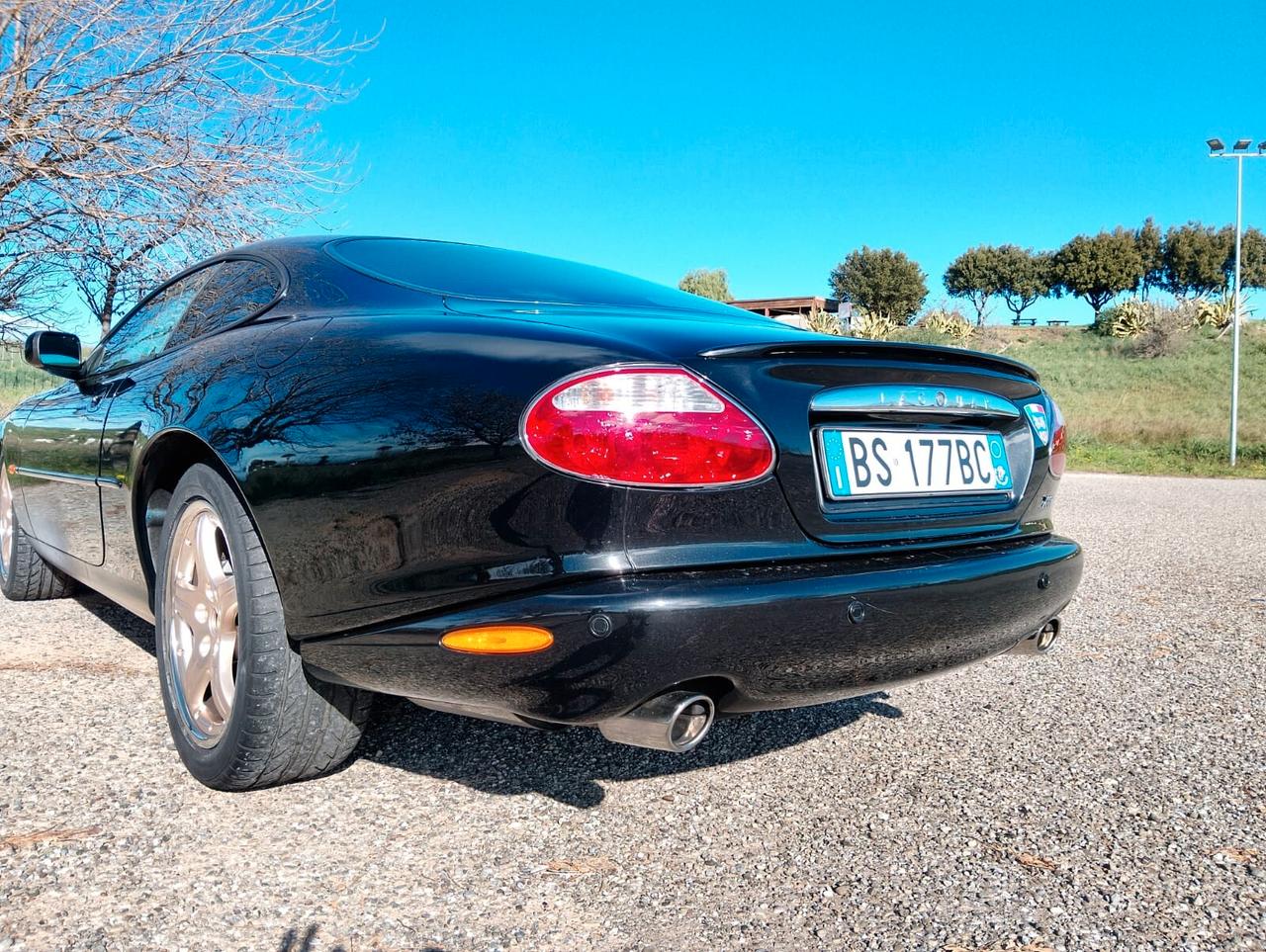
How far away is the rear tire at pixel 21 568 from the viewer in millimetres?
3973

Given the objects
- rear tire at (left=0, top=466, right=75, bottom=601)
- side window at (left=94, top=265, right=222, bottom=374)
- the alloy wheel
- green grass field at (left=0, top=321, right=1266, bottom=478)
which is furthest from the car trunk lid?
green grass field at (left=0, top=321, right=1266, bottom=478)

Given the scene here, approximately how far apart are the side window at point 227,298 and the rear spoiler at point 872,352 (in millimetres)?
1297

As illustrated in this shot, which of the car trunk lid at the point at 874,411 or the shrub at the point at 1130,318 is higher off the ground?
the shrub at the point at 1130,318

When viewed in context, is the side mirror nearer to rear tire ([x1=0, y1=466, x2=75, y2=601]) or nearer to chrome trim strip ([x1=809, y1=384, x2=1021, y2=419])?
rear tire ([x1=0, y1=466, x2=75, y2=601])

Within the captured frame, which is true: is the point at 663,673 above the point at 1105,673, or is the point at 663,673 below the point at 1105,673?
above

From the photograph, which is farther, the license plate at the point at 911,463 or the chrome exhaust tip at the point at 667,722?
the license plate at the point at 911,463

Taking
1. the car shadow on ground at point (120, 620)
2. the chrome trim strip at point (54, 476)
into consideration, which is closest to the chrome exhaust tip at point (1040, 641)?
the chrome trim strip at point (54, 476)

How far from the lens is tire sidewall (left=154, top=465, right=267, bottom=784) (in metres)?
1.92

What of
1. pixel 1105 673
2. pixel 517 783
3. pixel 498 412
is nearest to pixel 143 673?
pixel 517 783

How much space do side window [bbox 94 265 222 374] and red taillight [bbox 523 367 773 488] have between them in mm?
1686

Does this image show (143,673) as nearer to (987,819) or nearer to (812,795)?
(812,795)

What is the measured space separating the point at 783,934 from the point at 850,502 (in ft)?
2.49

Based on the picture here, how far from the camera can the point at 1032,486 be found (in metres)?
2.27

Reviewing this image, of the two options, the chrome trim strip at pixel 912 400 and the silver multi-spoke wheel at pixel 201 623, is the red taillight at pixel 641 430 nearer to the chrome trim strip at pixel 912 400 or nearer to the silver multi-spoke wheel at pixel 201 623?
the chrome trim strip at pixel 912 400
